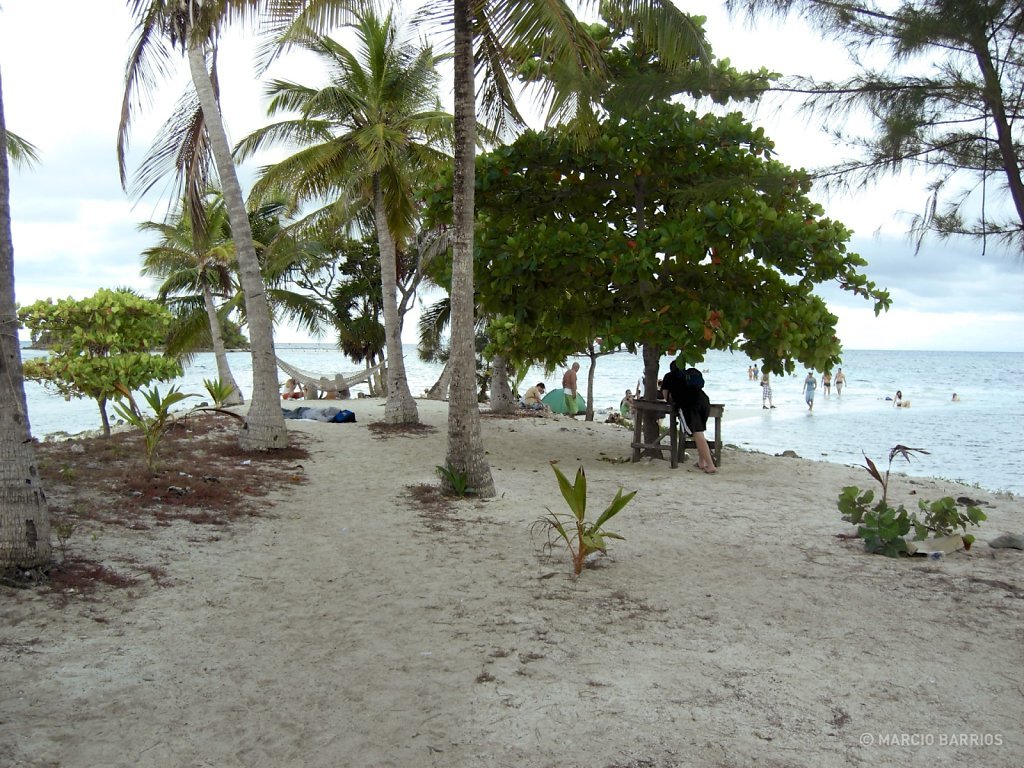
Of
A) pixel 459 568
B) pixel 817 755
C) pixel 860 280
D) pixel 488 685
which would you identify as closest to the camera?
pixel 817 755

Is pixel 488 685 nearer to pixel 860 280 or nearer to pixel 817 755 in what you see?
pixel 817 755

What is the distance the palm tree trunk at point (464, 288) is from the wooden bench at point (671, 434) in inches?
123

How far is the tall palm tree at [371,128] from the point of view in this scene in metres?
13.1

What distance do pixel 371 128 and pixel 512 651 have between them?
10771 mm

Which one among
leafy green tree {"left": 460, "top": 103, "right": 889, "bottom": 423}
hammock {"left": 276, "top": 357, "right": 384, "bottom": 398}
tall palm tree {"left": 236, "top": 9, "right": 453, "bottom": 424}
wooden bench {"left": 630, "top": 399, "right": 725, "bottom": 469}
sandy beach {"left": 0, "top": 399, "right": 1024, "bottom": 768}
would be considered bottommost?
sandy beach {"left": 0, "top": 399, "right": 1024, "bottom": 768}

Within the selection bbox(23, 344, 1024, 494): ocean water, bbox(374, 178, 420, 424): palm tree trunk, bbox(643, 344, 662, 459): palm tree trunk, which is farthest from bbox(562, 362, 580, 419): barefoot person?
bbox(643, 344, 662, 459): palm tree trunk

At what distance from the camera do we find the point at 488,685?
3.66m

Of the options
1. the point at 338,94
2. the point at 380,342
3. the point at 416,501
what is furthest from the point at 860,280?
the point at 380,342

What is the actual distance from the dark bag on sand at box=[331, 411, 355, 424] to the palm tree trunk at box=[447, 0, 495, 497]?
6.97 metres

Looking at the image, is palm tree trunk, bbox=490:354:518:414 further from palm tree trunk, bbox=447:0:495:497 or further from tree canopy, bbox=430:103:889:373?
palm tree trunk, bbox=447:0:495:497

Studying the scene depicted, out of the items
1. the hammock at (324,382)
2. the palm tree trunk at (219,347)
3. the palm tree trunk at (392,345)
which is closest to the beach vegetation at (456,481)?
the palm tree trunk at (392,345)

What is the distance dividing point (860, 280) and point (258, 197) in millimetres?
9980

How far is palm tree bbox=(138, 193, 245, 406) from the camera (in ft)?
65.7

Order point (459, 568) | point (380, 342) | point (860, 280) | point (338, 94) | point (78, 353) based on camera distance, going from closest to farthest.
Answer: point (459, 568) → point (860, 280) → point (78, 353) → point (338, 94) → point (380, 342)
